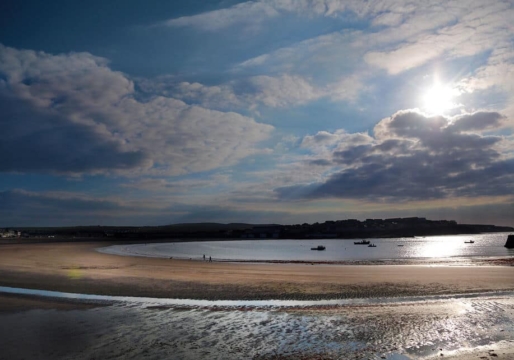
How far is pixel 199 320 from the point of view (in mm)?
16562

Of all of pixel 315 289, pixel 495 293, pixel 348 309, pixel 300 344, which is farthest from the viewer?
pixel 315 289

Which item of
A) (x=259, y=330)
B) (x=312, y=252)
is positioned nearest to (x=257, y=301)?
(x=259, y=330)

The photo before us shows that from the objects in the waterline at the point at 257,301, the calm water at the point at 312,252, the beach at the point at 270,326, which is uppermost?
the beach at the point at 270,326

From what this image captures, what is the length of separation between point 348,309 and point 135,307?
10692 millimetres

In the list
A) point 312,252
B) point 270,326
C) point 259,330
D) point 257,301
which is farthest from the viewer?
point 312,252

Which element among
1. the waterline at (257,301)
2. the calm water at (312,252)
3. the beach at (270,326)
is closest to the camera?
the beach at (270,326)

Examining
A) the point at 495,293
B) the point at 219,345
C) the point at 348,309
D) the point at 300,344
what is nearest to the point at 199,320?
the point at 219,345

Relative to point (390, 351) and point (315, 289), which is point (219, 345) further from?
point (315, 289)

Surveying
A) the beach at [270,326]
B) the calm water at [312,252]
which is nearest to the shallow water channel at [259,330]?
the beach at [270,326]

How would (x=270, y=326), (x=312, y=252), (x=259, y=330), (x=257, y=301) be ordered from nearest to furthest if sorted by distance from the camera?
(x=259, y=330)
(x=270, y=326)
(x=257, y=301)
(x=312, y=252)

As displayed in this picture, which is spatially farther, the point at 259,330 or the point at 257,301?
the point at 257,301

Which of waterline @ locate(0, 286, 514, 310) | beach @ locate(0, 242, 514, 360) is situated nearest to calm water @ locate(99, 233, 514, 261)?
beach @ locate(0, 242, 514, 360)

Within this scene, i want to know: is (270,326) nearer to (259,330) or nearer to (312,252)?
(259,330)

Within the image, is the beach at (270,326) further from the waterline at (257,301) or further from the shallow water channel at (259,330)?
the waterline at (257,301)
